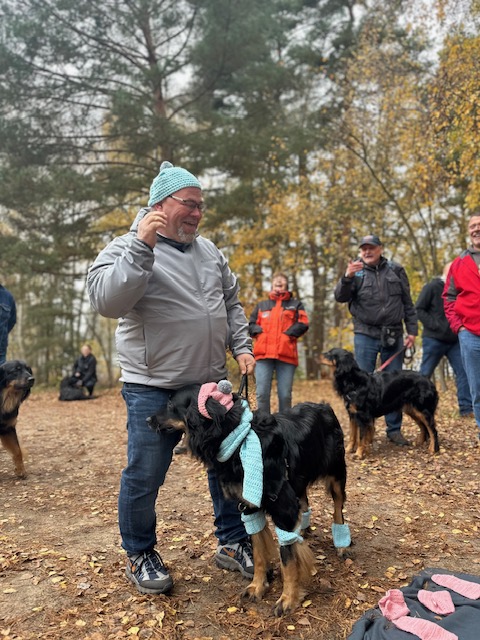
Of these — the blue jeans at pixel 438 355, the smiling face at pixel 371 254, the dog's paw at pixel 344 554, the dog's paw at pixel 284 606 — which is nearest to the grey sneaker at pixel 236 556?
the dog's paw at pixel 284 606

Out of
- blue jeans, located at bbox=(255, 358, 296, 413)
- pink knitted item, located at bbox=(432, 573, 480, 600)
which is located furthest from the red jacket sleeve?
pink knitted item, located at bbox=(432, 573, 480, 600)

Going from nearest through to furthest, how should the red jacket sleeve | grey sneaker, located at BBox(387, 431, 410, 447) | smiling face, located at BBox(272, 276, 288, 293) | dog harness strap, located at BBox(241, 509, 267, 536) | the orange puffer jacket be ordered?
1. dog harness strap, located at BBox(241, 509, 267, 536)
2. the red jacket sleeve
3. grey sneaker, located at BBox(387, 431, 410, 447)
4. the orange puffer jacket
5. smiling face, located at BBox(272, 276, 288, 293)

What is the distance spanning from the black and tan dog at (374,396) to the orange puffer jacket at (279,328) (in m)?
0.84

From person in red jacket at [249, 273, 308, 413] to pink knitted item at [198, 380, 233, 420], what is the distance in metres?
3.88

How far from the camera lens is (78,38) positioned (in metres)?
12.8

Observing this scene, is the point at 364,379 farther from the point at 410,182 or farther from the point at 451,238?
the point at 451,238

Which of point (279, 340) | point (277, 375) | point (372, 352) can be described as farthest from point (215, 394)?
point (277, 375)

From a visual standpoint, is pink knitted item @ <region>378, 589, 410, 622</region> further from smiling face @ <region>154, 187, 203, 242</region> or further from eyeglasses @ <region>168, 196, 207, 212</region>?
eyeglasses @ <region>168, 196, 207, 212</region>

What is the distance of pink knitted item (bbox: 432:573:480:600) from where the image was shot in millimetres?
2539

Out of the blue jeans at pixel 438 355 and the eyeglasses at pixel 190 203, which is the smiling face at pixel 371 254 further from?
the eyeglasses at pixel 190 203

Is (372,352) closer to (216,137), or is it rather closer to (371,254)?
(371,254)

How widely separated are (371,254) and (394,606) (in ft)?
14.0

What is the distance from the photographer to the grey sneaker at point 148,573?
286 centimetres

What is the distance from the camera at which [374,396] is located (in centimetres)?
586
